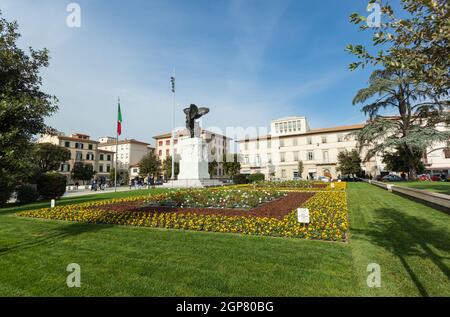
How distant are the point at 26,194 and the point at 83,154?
5510 cm

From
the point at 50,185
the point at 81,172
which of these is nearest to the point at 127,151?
the point at 81,172

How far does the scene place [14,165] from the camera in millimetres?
5414

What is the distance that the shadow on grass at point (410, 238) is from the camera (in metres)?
4.27

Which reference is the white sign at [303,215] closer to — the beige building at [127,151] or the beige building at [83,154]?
the beige building at [83,154]

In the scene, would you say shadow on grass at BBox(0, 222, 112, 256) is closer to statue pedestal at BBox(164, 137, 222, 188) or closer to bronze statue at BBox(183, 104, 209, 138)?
statue pedestal at BBox(164, 137, 222, 188)

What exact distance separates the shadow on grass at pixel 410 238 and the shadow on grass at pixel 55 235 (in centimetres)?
791

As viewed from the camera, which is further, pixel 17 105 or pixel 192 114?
pixel 192 114

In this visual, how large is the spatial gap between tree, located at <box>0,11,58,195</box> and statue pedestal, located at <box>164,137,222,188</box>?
67.8 feet

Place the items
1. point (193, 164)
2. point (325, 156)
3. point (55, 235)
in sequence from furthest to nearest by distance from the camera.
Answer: point (325, 156), point (193, 164), point (55, 235)

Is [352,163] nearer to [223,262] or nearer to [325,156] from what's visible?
[325,156]

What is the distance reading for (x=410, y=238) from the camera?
225 inches

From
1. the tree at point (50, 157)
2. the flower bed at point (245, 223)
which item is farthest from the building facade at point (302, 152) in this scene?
the flower bed at point (245, 223)

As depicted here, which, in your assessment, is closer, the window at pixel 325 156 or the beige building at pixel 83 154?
the window at pixel 325 156

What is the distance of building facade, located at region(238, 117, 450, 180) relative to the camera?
179ft
